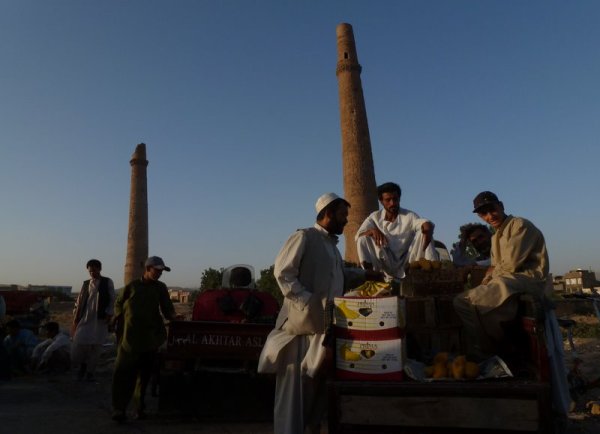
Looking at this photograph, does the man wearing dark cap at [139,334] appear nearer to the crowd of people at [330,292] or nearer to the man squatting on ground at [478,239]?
the crowd of people at [330,292]

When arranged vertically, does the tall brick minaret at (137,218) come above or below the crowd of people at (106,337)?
above

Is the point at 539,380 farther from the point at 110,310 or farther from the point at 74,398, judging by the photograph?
the point at 110,310

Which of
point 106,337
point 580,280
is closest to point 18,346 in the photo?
point 106,337

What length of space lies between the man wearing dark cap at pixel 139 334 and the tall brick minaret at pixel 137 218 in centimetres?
2894

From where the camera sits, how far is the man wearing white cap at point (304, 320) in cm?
337

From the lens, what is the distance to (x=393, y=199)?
512cm

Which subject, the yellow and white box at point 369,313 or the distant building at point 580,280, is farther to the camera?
the distant building at point 580,280

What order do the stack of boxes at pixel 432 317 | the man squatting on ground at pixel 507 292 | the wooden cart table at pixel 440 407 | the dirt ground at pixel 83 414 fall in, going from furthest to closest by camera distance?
the dirt ground at pixel 83 414 → the stack of boxes at pixel 432 317 → the man squatting on ground at pixel 507 292 → the wooden cart table at pixel 440 407

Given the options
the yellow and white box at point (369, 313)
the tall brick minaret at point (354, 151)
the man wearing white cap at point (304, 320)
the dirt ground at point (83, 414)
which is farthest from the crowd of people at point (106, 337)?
the tall brick minaret at point (354, 151)

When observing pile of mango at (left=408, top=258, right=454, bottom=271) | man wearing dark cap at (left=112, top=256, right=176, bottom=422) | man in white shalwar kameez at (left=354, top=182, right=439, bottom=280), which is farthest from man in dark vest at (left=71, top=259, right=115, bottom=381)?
pile of mango at (left=408, top=258, right=454, bottom=271)

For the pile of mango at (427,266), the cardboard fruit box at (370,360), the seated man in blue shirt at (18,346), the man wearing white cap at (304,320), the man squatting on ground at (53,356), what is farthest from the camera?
the man squatting on ground at (53,356)

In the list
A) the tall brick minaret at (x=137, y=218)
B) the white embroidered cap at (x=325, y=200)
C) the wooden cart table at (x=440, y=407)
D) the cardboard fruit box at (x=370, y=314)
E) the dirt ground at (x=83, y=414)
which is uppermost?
the tall brick minaret at (x=137, y=218)

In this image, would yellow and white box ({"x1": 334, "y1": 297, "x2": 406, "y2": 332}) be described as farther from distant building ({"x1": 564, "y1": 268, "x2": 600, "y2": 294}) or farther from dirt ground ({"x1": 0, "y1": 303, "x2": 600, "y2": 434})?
distant building ({"x1": 564, "y1": 268, "x2": 600, "y2": 294})

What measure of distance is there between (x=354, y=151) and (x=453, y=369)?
23.2 meters
